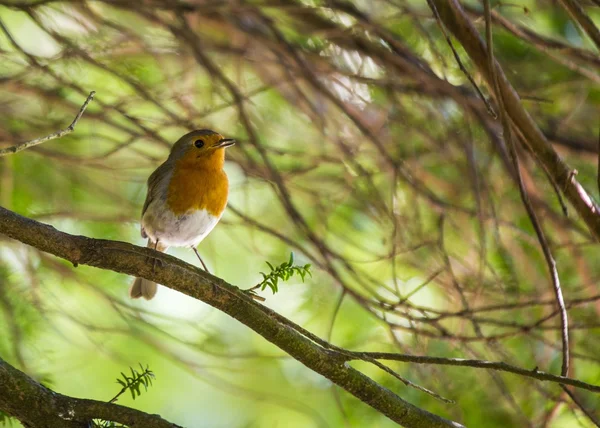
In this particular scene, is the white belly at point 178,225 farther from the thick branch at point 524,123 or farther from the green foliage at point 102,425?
the green foliage at point 102,425

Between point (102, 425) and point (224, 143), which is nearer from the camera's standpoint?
point (102, 425)

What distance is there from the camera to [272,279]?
2145mm

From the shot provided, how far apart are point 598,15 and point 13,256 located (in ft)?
11.9

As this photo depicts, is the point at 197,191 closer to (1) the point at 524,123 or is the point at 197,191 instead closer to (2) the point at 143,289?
(2) the point at 143,289

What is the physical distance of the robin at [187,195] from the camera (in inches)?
142

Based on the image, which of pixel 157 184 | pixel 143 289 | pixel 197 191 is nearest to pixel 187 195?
pixel 197 191

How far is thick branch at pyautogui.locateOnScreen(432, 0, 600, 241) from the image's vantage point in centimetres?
250

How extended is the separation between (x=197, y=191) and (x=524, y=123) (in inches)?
62.5

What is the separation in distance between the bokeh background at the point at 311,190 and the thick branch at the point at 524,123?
0.67 m

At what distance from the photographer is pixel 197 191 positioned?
3637mm

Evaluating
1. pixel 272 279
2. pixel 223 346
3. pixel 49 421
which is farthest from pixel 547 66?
pixel 49 421

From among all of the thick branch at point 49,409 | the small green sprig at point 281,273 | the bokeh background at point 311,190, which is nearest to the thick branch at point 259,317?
the small green sprig at point 281,273

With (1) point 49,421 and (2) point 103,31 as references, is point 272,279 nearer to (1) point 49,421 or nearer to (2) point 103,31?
(1) point 49,421

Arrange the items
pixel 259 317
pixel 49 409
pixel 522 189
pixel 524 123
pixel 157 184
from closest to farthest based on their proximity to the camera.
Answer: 1. pixel 49 409
2. pixel 259 317
3. pixel 522 189
4. pixel 524 123
5. pixel 157 184
